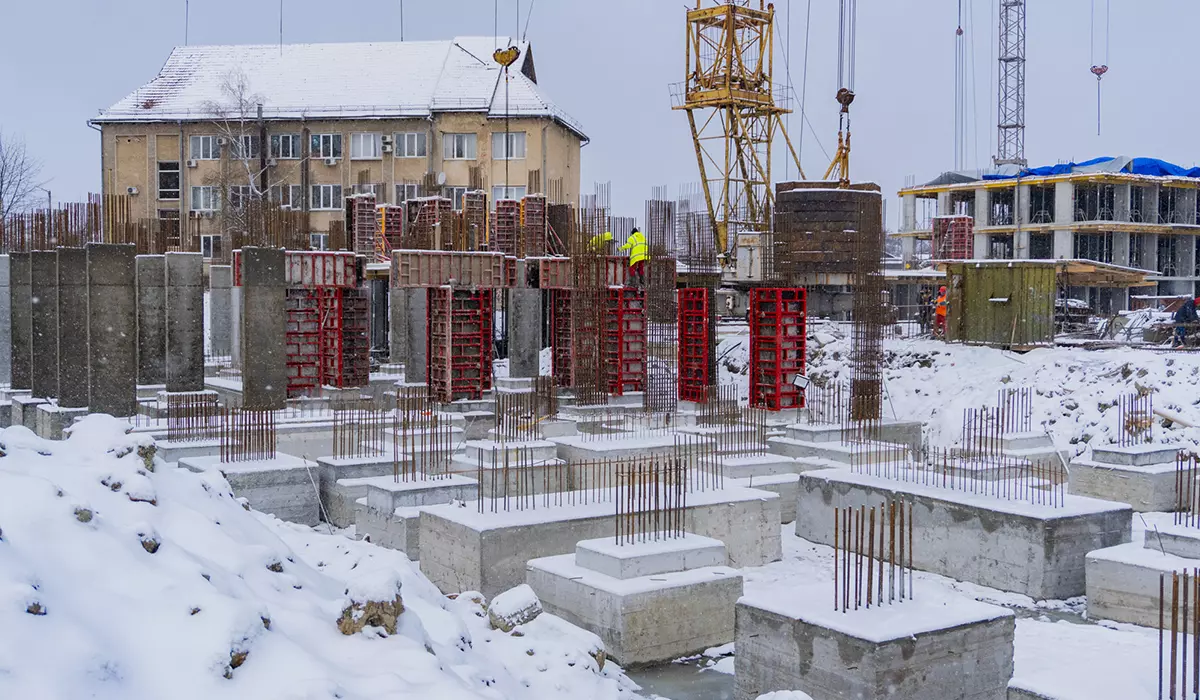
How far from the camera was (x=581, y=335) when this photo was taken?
77.0 feet

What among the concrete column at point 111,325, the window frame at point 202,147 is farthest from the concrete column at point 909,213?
the concrete column at point 111,325

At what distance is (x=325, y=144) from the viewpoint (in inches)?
1773

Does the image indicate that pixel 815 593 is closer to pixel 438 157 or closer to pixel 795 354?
pixel 795 354

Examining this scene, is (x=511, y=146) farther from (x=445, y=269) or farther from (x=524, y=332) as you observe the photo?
(x=445, y=269)

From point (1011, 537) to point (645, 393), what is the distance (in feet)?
37.6

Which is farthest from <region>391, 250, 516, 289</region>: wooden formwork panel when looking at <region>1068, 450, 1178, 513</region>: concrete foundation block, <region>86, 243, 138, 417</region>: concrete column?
<region>1068, 450, 1178, 513</region>: concrete foundation block

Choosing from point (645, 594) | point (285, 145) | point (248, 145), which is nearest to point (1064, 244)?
point (285, 145)

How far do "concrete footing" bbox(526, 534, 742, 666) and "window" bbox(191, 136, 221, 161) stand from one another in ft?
123

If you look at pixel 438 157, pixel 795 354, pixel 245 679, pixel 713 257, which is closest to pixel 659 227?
pixel 713 257

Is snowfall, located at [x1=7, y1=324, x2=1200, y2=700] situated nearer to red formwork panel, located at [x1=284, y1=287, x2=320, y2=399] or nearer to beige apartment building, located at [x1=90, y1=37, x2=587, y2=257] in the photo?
red formwork panel, located at [x1=284, y1=287, x2=320, y2=399]

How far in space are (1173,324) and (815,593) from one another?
1923 centimetres

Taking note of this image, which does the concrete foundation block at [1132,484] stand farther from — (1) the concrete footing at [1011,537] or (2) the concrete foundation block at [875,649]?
(2) the concrete foundation block at [875,649]

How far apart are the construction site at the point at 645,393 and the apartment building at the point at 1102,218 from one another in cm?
19

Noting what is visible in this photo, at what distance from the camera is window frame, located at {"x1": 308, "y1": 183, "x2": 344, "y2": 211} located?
149ft
